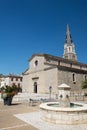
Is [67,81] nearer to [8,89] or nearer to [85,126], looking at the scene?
[8,89]

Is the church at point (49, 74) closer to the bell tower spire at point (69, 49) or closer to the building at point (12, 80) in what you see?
the building at point (12, 80)

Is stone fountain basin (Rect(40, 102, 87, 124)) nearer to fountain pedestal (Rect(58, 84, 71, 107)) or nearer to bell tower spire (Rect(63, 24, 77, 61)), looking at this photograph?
fountain pedestal (Rect(58, 84, 71, 107))

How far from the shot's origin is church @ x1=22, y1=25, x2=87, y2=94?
3472 centimetres

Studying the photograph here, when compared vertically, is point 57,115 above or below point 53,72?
below

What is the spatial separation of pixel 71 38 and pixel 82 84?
6374 cm

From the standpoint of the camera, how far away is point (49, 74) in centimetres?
3600

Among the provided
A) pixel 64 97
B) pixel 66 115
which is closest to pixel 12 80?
pixel 64 97

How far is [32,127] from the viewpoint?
7.93 meters

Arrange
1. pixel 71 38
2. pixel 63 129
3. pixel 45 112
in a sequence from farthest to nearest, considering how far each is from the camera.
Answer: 1. pixel 71 38
2. pixel 45 112
3. pixel 63 129

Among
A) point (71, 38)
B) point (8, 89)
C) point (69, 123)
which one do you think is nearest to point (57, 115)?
point (69, 123)

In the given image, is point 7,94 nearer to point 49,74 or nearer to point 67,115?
point 67,115

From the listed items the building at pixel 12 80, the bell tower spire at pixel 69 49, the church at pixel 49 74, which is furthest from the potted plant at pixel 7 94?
the bell tower spire at pixel 69 49

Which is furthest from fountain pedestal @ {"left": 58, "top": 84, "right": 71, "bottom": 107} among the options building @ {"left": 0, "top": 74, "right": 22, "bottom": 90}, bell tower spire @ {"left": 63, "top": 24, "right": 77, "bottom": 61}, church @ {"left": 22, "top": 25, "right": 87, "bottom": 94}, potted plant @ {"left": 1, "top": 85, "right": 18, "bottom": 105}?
bell tower spire @ {"left": 63, "top": 24, "right": 77, "bottom": 61}

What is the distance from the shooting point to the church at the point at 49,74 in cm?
3472
